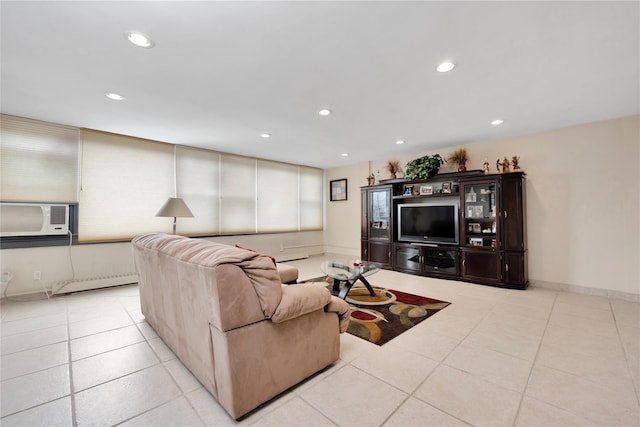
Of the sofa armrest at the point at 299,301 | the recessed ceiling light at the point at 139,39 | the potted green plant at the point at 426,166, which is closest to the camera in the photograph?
the sofa armrest at the point at 299,301

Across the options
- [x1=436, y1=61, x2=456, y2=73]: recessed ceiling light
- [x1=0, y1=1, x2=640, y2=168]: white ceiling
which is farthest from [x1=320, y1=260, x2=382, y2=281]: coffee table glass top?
[x1=436, y1=61, x2=456, y2=73]: recessed ceiling light

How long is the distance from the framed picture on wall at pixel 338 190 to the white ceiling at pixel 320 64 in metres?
2.90

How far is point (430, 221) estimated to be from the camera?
477 cm

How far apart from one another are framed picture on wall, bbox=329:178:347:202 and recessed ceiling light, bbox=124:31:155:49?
5.08 m

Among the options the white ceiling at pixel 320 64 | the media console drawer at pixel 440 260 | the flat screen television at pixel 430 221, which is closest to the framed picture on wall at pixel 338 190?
the flat screen television at pixel 430 221

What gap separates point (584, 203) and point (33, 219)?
24.2 ft

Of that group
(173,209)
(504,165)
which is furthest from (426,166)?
(173,209)

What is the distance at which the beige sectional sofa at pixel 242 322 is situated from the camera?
1.39m

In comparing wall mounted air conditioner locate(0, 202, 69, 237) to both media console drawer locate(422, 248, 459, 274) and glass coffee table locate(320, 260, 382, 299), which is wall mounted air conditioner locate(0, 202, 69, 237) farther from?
media console drawer locate(422, 248, 459, 274)

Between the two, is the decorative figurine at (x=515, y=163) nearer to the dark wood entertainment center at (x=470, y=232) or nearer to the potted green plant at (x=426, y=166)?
the dark wood entertainment center at (x=470, y=232)

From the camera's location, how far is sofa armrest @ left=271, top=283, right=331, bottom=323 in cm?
152

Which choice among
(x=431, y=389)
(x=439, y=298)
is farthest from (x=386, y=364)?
(x=439, y=298)

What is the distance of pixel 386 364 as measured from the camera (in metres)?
1.98

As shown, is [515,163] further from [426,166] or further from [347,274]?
[347,274]
